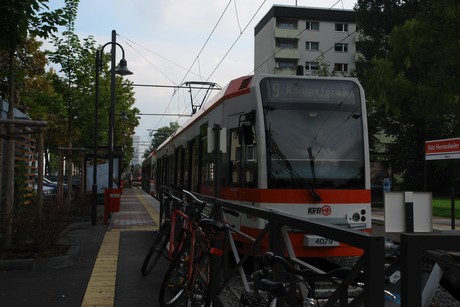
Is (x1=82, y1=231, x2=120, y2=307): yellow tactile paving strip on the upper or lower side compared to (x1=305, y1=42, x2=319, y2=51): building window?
lower

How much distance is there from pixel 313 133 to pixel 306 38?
53.4 metres

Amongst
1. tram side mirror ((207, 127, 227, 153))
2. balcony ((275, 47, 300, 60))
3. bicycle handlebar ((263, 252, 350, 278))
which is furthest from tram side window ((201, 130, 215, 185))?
balcony ((275, 47, 300, 60))

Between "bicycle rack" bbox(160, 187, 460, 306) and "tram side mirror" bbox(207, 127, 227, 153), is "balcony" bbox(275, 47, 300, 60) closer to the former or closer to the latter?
"tram side mirror" bbox(207, 127, 227, 153)

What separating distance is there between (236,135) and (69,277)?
329 cm

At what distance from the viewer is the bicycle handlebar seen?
2309 mm

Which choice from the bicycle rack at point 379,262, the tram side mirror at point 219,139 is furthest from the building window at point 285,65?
the bicycle rack at point 379,262

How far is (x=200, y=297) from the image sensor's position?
439cm

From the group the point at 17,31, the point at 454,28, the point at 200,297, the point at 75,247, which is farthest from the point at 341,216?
the point at 454,28

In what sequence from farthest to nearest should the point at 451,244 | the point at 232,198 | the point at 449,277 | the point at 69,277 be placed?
the point at 232,198 → the point at 69,277 → the point at 449,277 → the point at 451,244

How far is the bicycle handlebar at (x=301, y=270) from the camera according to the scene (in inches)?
90.9

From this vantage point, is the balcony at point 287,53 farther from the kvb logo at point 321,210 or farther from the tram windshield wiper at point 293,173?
the kvb logo at point 321,210

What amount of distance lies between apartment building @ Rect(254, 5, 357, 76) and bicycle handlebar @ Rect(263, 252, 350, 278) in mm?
54841

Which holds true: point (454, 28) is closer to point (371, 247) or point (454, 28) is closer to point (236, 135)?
point (236, 135)

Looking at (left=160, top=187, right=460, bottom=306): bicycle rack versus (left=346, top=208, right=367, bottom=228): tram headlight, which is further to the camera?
(left=346, top=208, right=367, bottom=228): tram headlight
